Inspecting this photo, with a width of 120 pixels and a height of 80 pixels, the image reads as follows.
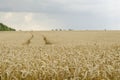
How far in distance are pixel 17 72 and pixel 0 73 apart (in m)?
0.38

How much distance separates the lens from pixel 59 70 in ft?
18.3

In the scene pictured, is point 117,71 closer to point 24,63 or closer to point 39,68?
point 39,68

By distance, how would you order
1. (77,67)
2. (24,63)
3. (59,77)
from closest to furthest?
(59,77) < (77,67) < (24,63)

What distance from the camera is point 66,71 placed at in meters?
5.52

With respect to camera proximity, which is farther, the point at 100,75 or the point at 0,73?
the point at 0,73

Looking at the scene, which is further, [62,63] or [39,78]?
[62,63]

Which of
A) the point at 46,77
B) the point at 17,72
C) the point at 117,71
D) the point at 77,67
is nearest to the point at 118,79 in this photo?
the point at 117,71

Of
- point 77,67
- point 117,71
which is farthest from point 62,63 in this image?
point 117,71

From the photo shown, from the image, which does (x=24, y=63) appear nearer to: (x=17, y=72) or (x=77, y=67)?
(x=17, y=72)

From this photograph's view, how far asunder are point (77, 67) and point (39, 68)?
602 millimetres

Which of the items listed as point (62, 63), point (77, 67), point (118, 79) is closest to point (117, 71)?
point (118, 79)

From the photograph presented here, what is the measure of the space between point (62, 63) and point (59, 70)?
83cm

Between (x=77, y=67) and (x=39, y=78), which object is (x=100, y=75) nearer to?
(x=77, y=67)

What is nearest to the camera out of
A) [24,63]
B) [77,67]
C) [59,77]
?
[59,77]
